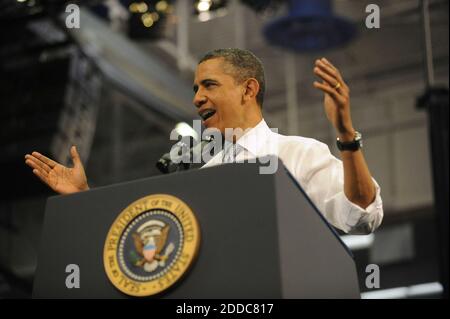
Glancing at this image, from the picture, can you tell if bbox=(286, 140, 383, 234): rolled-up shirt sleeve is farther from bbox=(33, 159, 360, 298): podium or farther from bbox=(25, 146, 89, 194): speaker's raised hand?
bbox=(25, 146, 89, 194): speaker's raised hand

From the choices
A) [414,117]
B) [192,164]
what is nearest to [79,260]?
[192,164]

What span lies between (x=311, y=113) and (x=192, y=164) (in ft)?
26.6

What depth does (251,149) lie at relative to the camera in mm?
1905

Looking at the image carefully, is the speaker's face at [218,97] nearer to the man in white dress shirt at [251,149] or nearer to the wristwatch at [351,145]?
the man in white dress shirt at [251,149]

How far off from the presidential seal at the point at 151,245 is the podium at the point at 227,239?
1 centimetres

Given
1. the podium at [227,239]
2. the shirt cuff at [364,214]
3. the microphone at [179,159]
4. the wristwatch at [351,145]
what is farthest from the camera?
the microphone at [179,159]

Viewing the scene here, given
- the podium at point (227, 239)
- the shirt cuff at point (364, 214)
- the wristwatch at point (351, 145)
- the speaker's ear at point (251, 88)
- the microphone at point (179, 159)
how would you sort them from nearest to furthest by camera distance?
the podium at point (227, 239) < the wristwatch at point (351, 145) < the shirt cuff at point (364, 214) < the microphone at point (179, 159) < the speaker's ear at point (251, 88)

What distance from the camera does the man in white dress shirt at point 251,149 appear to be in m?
1.71

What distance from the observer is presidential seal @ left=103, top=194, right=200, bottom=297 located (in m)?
1.37

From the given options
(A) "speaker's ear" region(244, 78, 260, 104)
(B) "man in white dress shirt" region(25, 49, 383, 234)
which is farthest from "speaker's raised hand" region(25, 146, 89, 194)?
(A) "speaker's ear" region(244, 78, 260, 104)

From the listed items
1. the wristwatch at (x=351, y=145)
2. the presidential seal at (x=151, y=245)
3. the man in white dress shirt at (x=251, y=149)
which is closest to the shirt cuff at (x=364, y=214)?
the man in white dress shirt at (x=251, y=149)

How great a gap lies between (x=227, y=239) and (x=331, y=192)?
0.48 metres

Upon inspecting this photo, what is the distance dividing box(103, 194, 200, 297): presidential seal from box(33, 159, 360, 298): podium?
14 millimetres

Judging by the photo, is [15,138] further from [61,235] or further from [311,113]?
[61,235]
